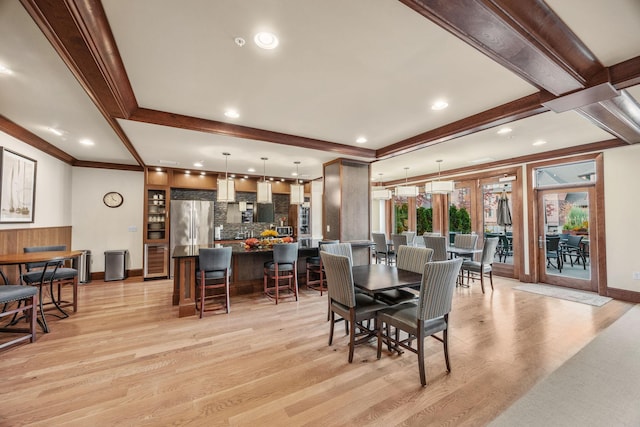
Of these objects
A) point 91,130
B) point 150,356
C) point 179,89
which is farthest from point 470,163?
point 91,130

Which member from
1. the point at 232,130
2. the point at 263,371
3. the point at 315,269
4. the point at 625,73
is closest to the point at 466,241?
the point at 315,269

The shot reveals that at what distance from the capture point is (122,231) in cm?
606

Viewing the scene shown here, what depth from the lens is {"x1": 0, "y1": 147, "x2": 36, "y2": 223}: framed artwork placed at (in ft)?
11.6

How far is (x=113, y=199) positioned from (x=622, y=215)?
993cm

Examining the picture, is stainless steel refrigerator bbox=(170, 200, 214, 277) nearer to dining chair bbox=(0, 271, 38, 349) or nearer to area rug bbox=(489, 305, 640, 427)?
dining chair bbox=(0, 271, 38, 349)

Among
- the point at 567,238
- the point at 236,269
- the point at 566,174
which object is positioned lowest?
the point at 236,269

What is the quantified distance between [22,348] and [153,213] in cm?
386

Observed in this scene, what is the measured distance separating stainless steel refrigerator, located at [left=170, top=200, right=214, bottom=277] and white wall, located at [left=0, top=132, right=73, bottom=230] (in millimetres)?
1930

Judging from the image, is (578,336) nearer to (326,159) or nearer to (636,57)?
(636,57)

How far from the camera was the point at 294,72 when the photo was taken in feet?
7.75

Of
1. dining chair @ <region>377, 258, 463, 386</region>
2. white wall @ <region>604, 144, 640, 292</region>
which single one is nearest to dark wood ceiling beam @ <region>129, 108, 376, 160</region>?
dining chair @ <region>377, 258, 463, 386</region>

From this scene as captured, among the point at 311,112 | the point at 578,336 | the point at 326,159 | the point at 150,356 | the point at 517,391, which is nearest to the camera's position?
the point at 517,391

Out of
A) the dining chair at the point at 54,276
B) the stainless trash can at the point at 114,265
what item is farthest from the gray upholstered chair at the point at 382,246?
the stainless trash can at the point at 114,265

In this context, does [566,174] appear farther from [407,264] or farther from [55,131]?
[55,131]
